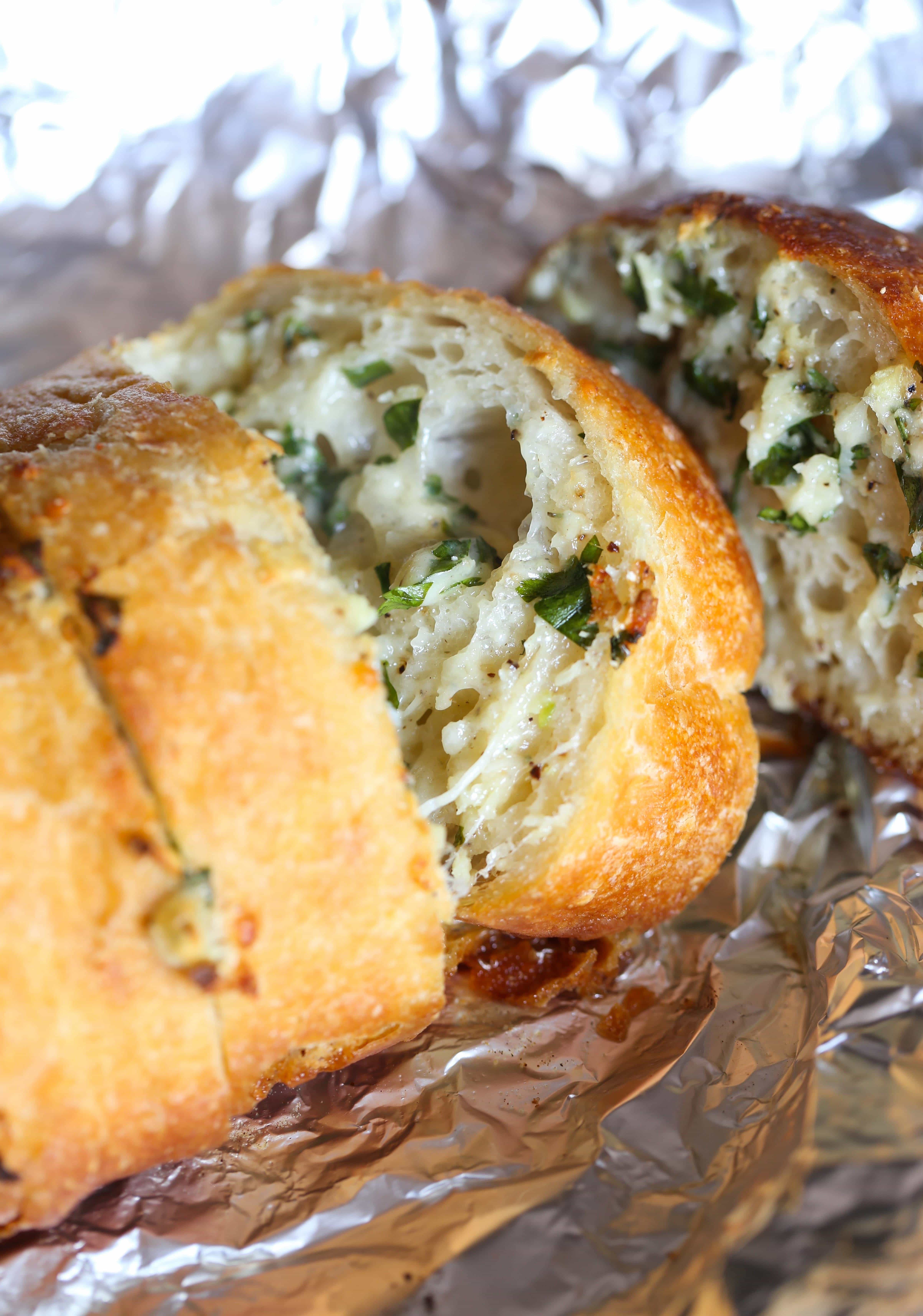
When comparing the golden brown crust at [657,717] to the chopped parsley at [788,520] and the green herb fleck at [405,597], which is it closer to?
the chopped parsley at [788,520]

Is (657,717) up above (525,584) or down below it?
below

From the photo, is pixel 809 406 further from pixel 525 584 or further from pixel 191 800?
pixel 191 800

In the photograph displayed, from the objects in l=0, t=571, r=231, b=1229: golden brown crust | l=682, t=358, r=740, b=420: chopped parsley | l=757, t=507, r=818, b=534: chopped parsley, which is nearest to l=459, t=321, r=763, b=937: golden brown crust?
l=757, t=507, r=818, b=534: chopped parsley

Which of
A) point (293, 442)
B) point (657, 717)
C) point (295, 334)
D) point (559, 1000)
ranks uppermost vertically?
point (295, 334)

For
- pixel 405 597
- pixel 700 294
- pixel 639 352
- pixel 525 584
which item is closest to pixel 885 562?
pixel 700 294

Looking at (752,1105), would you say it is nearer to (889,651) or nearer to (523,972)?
(523,972)

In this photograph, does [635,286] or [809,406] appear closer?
[809,406]
